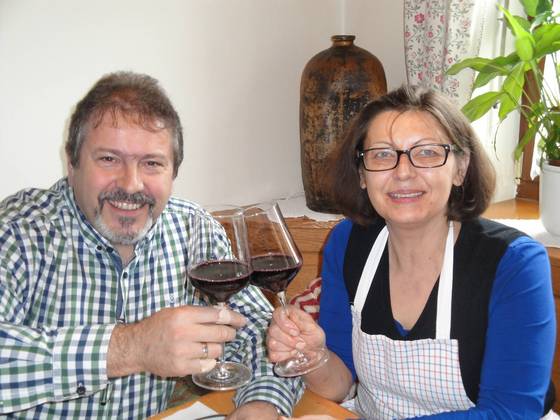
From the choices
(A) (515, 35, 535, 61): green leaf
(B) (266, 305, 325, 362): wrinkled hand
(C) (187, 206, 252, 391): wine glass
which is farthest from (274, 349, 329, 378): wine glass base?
(A) (515, 35, 535, 61): green leaf

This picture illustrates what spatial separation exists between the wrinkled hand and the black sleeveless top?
0.25 metres

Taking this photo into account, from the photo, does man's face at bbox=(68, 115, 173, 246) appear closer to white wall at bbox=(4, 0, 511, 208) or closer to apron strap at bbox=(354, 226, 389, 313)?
apron strap at bbox=(354, 226, 389, 313)

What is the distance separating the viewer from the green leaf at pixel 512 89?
7.41 feet

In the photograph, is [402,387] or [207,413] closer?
[207,413]

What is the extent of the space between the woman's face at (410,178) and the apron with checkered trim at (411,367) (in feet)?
0.44

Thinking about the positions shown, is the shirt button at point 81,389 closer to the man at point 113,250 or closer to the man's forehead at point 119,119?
the man at point 113,250

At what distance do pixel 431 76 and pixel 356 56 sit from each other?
324 millimetres

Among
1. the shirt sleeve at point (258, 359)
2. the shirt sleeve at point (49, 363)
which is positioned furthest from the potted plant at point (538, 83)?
the shirt sleeve at point (49, 363)

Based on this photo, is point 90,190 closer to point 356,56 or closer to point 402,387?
point 402,387

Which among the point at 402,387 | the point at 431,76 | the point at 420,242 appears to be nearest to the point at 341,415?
the point at 402,387

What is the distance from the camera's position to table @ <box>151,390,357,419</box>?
1.30 m

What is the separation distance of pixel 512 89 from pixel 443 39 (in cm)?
40

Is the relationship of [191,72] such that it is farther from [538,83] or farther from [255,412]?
[255,412]

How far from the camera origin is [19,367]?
111 cm
